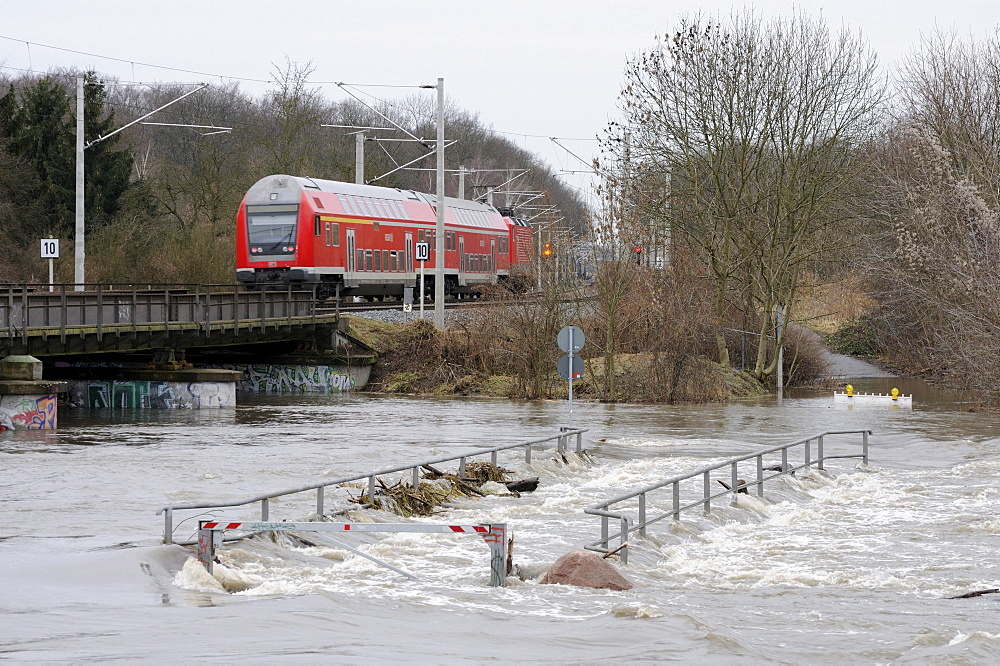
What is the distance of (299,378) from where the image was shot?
4962cm

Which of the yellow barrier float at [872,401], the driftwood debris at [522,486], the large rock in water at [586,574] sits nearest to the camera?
the large rock in water at [586,574]

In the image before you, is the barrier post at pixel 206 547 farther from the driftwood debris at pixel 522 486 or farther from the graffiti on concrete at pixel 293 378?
the graffiti on concrete at pixel 293 378

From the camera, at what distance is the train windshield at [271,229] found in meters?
46.2

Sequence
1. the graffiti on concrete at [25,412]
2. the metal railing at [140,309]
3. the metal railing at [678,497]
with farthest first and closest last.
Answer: the metal railing at [140,309] < the graffiti on concrete at [25,412] < the metal railing at [678,497]

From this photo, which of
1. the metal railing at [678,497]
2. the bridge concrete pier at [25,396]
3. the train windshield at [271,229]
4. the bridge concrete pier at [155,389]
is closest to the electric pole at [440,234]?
the train windshield at [271,229]

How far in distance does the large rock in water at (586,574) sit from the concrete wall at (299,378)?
3501cm

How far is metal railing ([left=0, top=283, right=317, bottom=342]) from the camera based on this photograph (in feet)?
111

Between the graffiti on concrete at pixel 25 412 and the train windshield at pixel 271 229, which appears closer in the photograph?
the graffiti on concrete at pixel 25 412

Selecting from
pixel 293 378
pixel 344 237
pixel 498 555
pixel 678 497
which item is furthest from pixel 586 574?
pixel 293 378

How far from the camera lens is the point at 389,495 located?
19.8 m

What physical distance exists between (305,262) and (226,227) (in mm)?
14522

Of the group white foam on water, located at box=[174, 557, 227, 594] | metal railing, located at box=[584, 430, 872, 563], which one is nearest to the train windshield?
metal railing, located at box=[584, 430, 872, 563]

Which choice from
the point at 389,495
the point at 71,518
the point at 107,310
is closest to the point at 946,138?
the point at 107,310

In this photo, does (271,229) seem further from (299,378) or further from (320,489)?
(320,489)
